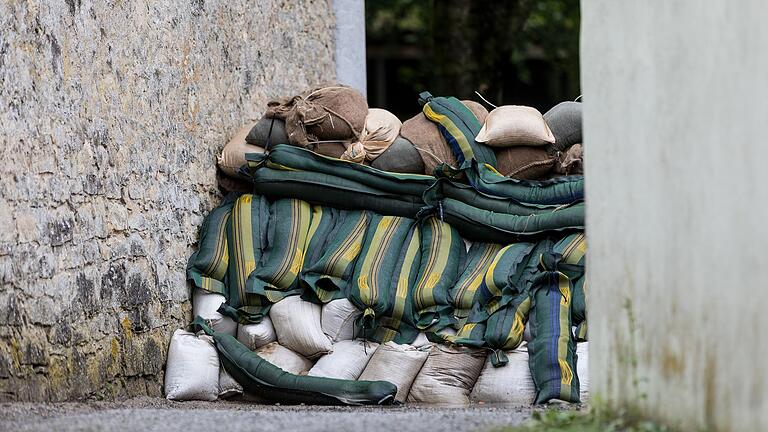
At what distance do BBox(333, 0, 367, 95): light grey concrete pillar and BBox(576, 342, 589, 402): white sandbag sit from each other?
3953 mm

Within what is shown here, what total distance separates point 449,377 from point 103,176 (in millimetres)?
1785

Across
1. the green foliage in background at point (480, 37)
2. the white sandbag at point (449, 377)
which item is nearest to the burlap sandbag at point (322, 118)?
the white sandbag at point (449, 377)

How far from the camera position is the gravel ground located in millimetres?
4102

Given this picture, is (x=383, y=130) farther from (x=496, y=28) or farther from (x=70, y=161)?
(x=496, y=28)

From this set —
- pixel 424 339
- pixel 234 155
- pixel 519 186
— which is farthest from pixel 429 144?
pixel 424 339

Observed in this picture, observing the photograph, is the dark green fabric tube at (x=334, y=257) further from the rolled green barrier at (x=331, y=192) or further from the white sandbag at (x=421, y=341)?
the white sandbag at (x=421, y=341)

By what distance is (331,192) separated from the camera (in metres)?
6.53

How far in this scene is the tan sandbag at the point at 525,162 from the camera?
653 centimetres

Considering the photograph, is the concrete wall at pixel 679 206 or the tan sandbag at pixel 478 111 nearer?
the concrete wall at pixel 679 206

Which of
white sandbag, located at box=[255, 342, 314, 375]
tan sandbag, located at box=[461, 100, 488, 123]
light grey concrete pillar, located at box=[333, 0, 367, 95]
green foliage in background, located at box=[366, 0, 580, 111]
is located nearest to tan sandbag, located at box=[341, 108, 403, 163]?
tan sandbag, located at box=[461, 100, 488, 123]

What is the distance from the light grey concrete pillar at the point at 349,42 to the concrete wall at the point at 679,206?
17.9ft

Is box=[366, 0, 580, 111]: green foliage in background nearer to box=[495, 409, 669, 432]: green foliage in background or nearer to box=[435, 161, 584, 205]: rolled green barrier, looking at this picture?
box=[435, 161, 584, 205]: rolled green barrier

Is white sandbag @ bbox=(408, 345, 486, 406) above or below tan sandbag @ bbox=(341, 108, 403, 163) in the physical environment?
below

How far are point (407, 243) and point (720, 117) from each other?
314cm
